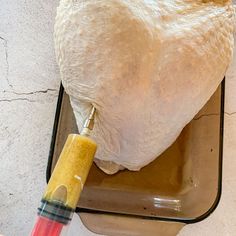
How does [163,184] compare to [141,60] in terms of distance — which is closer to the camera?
[141,60]

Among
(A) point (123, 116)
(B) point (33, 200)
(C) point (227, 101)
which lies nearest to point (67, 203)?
(A) point (123, 116)

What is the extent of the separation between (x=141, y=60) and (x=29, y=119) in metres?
0.30

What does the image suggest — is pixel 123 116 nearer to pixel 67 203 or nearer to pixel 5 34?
pixel 67 203

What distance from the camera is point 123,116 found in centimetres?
55

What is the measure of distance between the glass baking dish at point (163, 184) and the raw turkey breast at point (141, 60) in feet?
0.34

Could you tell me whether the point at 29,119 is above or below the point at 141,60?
below

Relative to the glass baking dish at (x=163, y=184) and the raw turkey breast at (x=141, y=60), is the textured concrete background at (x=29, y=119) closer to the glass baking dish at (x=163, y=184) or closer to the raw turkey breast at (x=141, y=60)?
the glass baking dish at (x=163, y=184)

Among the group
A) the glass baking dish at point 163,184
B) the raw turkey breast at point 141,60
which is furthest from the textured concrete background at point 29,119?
→ the raw turkey breast at point 141,60

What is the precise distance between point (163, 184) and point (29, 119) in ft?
0.87

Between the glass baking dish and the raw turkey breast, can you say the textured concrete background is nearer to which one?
the glass baking dish

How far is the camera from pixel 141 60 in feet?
1.76

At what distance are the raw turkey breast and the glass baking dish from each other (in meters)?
0.10

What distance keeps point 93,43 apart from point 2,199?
1.11 ft

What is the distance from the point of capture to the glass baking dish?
0.66 metres
